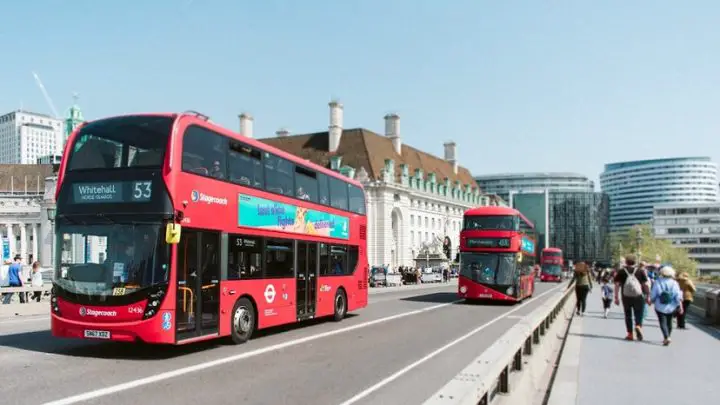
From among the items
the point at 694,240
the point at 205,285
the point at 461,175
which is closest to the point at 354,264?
the point at 205,285

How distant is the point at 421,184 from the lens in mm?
97125

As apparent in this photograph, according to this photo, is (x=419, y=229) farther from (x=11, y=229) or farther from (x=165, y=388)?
(x=165, y=388)

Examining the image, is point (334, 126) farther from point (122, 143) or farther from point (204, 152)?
point (122, 143)

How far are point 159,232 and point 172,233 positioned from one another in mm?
366

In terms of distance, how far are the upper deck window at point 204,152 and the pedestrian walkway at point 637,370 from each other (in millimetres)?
6872

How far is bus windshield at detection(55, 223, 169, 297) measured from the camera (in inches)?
424

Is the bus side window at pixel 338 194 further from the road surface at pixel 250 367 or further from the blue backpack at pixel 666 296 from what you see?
the blue backpack at pixel 666 296

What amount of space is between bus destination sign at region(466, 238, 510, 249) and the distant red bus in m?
43.6

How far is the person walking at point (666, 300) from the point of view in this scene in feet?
43.4

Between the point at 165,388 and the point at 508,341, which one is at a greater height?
the point at 508,341

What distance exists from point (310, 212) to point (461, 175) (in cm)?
10676

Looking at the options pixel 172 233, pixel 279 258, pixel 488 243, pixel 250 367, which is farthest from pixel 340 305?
pixel 488 243

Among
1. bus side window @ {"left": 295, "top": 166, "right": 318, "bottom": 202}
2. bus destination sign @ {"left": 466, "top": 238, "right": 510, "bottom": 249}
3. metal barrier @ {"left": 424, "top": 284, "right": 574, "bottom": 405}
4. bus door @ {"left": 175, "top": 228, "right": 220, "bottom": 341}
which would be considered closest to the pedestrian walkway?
metal barrier @ {"left": 424, "top": 284, "right": 574, "bottom": 405}

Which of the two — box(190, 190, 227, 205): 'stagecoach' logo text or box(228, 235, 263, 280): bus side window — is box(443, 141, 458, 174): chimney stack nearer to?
box(228, 235, 263, 280): bus side window
